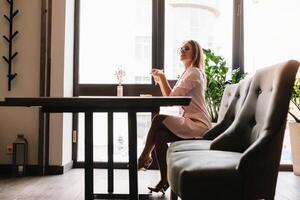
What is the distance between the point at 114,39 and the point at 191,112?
179cm

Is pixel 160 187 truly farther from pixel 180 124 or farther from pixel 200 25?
pixel 200 25

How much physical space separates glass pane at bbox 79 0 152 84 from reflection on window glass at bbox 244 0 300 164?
3.86 ft

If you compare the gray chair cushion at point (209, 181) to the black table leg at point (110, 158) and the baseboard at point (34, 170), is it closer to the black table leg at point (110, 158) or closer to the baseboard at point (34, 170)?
the black table leg at point (110, 158)

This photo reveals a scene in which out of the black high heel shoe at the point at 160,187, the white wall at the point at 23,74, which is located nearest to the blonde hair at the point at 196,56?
the black high heel shoe at the point at 160,187

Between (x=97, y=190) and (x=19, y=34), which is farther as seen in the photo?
(x=19, y=34)

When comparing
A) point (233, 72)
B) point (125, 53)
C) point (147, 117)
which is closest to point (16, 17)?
point (125, 53)

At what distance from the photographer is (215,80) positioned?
3.47 m

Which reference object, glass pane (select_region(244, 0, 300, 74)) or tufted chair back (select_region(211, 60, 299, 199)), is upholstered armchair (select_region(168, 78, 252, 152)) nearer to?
tufted chair back (select_region(211, 60, 299, 199))

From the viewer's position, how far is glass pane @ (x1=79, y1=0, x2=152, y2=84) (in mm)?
3863

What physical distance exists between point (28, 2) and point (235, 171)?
311cm

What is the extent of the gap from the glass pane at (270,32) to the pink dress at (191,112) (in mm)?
1507

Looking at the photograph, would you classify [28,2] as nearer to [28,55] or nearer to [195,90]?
[28,55]

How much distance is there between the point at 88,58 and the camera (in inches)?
154

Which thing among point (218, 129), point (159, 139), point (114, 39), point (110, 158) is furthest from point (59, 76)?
point (218, 129)
